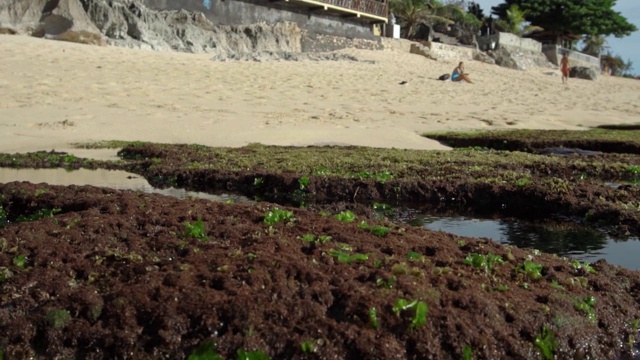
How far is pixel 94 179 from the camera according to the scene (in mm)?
6863

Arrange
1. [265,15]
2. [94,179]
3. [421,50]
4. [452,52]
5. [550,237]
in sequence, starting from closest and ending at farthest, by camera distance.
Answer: [550,237], [94,179], [265,15], [421,50], [452,52]

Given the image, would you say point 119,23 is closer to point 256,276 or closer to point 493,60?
point 256,276

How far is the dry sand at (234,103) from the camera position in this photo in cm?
1046

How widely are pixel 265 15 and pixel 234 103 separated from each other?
13540 millimetres

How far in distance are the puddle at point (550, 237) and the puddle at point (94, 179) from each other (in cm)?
169

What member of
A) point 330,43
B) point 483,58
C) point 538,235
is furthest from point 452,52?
point 538,235

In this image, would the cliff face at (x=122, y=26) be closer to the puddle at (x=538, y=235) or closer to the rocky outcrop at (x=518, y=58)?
the puddle at (x=538, y=235)

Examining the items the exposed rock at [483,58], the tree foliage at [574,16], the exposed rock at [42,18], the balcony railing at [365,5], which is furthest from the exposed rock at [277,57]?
the tree foliage at [574,16]

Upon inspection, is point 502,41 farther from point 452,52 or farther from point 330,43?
point 330,43

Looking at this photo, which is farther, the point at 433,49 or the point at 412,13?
the point at 412,13

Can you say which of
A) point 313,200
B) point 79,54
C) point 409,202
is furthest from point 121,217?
point 79,54

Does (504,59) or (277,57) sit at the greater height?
(504,59)

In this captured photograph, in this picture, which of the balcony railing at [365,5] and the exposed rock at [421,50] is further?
the exposed rock at [421,50]

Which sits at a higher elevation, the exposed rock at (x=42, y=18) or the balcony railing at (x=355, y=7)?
the balcony railing at (x=355, y=7)
